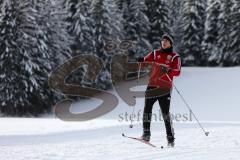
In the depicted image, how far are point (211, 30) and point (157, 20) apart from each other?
251 inches

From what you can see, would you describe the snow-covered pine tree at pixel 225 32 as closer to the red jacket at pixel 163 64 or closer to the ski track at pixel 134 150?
the ski track at pixel 134 150

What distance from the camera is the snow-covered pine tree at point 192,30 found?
54.7m

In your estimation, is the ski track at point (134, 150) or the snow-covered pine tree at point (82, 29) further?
the snow-covered pine tree at point (82, 29)

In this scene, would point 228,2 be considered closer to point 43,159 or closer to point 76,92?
point 76,92

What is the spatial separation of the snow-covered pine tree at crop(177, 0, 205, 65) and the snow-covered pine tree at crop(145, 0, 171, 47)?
4.09m

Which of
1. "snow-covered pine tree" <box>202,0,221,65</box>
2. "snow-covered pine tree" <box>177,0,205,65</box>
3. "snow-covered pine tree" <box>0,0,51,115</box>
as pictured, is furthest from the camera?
"snow-covered pine tree" <box>177,0,205,65</box>

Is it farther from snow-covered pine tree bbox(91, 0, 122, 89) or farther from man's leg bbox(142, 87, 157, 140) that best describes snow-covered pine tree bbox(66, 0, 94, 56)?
man's leg bbox(142, 87, 157, 140)

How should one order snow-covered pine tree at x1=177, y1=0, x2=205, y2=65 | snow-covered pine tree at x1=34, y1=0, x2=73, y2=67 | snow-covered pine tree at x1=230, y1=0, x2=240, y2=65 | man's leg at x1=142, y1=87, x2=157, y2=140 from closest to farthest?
man's leg at x1=142, y1=87, x2=157, y2=140 < snow-covered pine tree at x1=34, y1=0, x2=73, y2=67 < snow-covered pine tree at x1=230, y1=0, x2=240, y2=65 < snow-covered pine tree at x1=177, y1=0, x2=205, y2=65

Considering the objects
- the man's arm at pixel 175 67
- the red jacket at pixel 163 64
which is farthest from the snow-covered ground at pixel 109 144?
the man's arm at pixel 175 67

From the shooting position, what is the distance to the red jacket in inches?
384

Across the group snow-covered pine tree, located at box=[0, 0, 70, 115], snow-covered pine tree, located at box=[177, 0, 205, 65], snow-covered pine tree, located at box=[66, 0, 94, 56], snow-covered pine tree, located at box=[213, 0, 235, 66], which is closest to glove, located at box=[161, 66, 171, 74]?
snow-covered pine tree, located at box=[0, 0, 70, 115]

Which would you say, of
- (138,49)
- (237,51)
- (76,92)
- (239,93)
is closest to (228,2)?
(237,51)

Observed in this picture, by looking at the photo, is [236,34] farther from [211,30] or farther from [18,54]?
[18,54]

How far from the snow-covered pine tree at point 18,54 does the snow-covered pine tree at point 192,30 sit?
23258 mm
